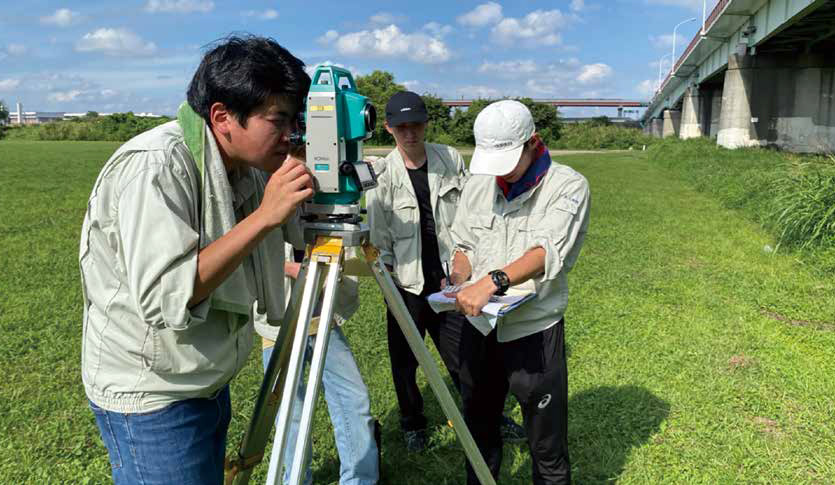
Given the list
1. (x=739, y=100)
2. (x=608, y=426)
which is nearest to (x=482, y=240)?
(x=608, y=426)

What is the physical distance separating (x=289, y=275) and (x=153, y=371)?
115 centimetres

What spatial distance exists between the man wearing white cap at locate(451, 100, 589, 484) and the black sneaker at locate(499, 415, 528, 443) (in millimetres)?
732

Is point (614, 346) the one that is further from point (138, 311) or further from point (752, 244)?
point (752, 244)

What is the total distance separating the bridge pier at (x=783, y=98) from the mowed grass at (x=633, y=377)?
1762 centimetres

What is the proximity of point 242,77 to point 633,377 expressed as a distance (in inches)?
156

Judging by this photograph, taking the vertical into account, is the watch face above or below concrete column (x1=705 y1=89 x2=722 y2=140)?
below

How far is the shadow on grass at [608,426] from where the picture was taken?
3.54 metres

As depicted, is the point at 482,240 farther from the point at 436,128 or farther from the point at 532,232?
the point at 436,128

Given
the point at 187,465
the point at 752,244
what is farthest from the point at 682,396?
the point at 752,244

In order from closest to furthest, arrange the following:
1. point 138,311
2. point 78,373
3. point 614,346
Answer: point 138,311 < point 78,373 < point 614,346

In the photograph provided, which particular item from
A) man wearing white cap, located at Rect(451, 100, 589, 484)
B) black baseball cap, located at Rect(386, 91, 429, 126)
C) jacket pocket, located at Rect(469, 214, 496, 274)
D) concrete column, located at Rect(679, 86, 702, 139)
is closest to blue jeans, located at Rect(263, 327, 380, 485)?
man wearing white cap, located at Rect(451, 100, 589, 484)

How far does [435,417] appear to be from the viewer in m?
4.12

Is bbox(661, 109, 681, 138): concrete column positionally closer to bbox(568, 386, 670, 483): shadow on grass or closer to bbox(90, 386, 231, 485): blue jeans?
bbox(568, 386, 670, 483): shadow on grass

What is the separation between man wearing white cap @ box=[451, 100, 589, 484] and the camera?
2.46 m
